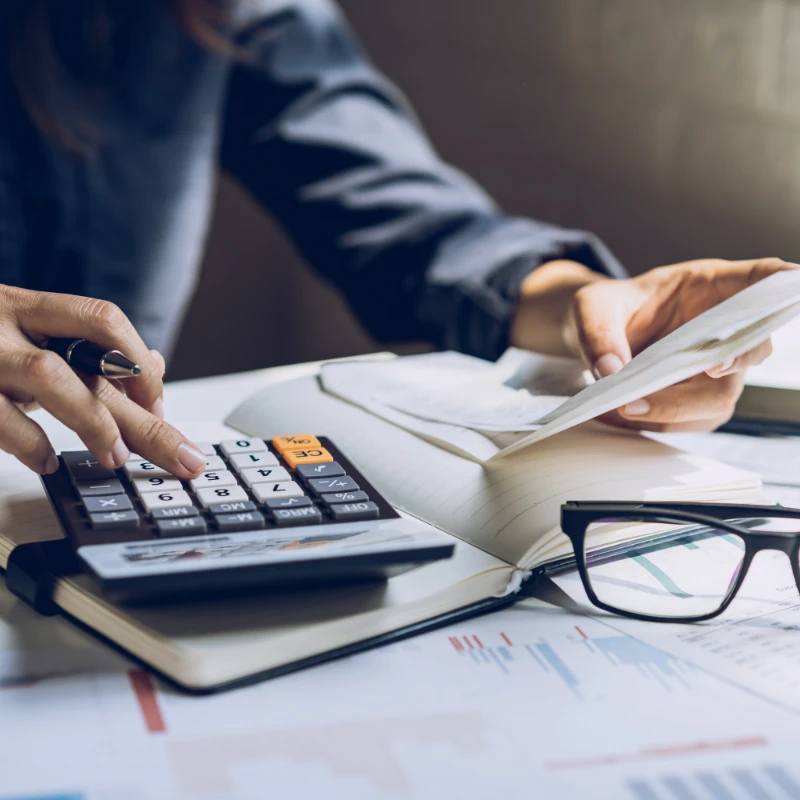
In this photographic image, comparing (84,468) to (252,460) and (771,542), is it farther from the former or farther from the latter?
(771,542)

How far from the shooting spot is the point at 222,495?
38 centimetres

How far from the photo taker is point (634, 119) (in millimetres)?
1109

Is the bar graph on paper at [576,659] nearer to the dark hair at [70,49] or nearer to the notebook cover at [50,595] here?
the notebook cover at [50,595]

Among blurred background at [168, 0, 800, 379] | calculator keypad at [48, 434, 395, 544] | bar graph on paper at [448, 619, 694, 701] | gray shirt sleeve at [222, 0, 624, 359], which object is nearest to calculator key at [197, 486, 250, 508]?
calculator keypad at [48, 434, 395, 544]

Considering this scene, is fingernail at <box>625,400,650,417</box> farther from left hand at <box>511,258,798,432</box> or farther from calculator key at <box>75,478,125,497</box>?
calculator key at <box>75,478,125,497</box>

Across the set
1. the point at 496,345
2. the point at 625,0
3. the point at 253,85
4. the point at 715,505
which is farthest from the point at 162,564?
the point at 625,0

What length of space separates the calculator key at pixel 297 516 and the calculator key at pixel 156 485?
0.05 meters

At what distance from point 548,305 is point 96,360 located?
39 centimetres

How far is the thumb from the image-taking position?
19.7 inches

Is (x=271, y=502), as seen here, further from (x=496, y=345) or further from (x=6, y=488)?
(x=496, y=345)

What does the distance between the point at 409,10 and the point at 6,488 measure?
1185mm

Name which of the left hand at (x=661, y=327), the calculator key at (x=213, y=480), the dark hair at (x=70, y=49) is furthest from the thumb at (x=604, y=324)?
the dark hair at (x=70, y=49)

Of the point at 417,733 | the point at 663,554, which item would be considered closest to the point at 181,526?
the point at 417,733

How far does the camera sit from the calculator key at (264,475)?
40 centimetres
